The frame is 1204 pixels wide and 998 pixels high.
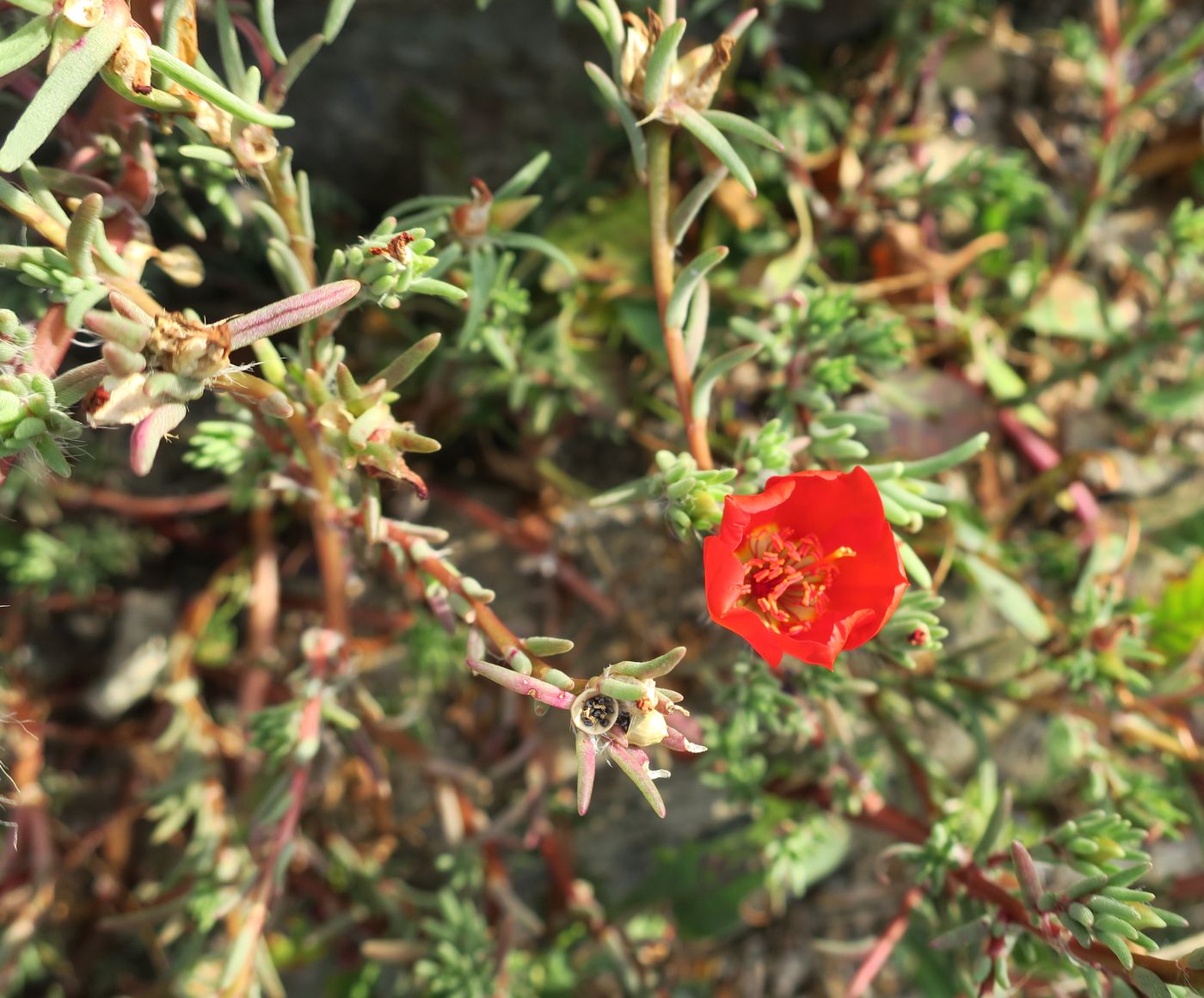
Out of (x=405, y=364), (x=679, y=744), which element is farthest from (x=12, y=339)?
(x=679, y=744)

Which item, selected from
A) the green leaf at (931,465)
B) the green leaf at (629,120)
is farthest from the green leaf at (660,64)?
the green leaf at (931,465)

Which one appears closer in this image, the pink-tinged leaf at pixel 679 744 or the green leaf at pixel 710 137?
the pink-tinged leaf at pixel 679 744

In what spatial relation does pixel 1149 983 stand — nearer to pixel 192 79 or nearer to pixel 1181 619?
pixel 1181 619

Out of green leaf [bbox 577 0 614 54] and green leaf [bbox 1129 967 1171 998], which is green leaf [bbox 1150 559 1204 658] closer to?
green leaf [bbox 1129 967 1171 998]

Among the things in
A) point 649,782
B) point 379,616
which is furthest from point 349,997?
point 649,782

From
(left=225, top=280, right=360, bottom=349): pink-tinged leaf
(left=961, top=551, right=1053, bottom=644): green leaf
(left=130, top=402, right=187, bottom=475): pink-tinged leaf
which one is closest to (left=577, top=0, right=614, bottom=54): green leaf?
(left=225, top=280, right=360, bottom=349): pink-tinged leaf

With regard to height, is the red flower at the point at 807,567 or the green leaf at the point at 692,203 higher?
the green leaf at the point at 692,203

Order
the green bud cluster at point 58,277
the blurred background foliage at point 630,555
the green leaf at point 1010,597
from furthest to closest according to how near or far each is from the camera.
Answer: the green leaf at point 1010,597
the blurred background foliage at point 630,555
the green bud cluster at point 58,277

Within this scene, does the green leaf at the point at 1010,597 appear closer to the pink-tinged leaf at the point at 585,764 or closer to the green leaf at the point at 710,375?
the green leaf at the point at 710,375
